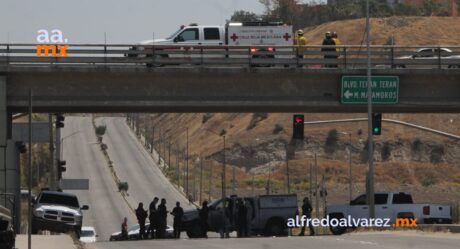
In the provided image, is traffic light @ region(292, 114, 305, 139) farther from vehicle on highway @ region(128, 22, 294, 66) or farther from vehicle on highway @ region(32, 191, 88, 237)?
vehicle on highway @ region(32, 191, 88, 237)

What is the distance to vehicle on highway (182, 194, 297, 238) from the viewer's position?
44.1 meters

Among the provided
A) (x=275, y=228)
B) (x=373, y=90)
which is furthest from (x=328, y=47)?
(x=275, y=228)

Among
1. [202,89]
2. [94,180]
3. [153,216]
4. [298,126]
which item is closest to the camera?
[153,216]

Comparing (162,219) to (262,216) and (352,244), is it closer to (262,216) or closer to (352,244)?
(262,216)

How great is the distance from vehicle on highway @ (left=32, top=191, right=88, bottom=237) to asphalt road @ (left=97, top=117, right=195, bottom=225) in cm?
4575

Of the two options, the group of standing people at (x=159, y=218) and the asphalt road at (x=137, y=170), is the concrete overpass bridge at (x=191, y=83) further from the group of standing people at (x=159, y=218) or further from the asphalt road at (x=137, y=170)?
the asphalt road at (x=137, y=170)

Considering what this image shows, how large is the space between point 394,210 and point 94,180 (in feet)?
280

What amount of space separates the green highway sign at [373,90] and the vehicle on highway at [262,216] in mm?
4885

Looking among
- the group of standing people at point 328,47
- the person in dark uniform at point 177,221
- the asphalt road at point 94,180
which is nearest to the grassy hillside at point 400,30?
the asphalt road at point 94,180

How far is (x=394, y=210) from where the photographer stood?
149ft

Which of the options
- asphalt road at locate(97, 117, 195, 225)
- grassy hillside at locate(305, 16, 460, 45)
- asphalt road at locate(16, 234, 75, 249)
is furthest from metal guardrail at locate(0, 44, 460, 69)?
grassy hillside at locate(305, 16, 460, 45)

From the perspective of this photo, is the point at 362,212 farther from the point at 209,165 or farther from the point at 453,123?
the point at 453,123

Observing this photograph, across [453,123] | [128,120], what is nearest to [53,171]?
[453,123]

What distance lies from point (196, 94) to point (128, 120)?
Result: 149326 millimetres
